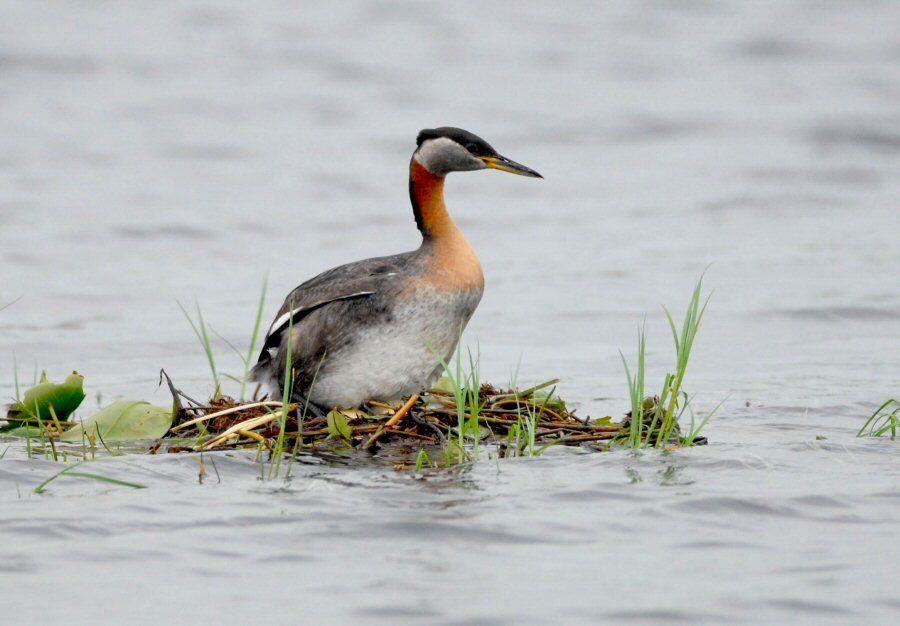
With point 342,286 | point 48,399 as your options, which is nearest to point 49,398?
point 48,399

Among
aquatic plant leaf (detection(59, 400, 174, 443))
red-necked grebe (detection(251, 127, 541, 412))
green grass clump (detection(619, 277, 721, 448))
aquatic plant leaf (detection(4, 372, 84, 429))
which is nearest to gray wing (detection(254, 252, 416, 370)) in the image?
red-necked grebe (detection(251, 127, 541, 412))

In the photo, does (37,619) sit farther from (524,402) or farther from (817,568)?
(524,402)

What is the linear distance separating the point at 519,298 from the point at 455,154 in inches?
212

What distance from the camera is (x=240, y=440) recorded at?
6961mm

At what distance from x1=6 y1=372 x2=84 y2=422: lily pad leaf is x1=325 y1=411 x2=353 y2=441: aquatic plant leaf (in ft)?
4.65

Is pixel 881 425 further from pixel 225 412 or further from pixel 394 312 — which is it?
pixel 225 412

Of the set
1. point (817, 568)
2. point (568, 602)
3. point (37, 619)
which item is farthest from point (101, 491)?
point (817, 568)

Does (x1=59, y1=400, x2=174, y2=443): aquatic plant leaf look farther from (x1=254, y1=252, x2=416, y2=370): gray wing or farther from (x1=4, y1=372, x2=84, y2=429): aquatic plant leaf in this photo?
(x1=254, y1=252, x2=416, y2=370): gray wing

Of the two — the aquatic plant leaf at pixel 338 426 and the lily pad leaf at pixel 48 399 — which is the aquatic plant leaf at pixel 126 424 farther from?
the aquatic plant leaf at pixel 338 426

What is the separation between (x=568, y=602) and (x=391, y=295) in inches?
116

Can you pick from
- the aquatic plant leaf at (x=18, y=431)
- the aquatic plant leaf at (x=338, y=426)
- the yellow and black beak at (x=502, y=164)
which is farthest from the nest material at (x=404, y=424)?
the yellow and black beak at (x=502, y=164)

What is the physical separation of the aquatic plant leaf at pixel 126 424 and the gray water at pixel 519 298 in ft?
1.35

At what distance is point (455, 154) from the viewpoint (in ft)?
25.8

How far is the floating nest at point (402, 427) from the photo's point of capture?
6.89 meters
